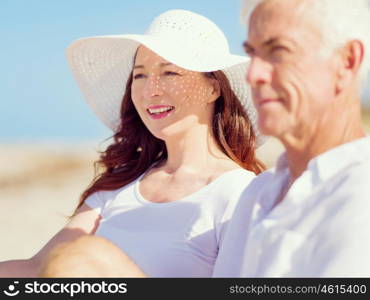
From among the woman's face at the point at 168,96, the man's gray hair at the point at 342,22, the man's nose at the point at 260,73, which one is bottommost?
the woman's face at the point at 168,96

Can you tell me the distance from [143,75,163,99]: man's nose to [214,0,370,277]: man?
1228mm

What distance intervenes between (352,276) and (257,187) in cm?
63

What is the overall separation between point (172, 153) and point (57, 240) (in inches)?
26.3

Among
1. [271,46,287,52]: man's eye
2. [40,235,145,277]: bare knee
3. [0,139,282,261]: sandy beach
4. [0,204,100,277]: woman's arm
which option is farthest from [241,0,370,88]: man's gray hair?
[0,139,282,261]: sandy beach

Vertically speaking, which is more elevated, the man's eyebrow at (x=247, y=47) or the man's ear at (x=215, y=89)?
the man's eyebrow at (x=247, y=47)

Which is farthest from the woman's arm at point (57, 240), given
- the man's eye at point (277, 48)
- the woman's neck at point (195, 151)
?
the man's eye at point (277, 48)

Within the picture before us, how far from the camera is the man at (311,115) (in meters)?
2.02

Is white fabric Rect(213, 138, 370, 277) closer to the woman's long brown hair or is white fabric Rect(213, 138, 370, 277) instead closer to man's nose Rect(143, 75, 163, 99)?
man's nose Rect(143, 75, 163, 99)

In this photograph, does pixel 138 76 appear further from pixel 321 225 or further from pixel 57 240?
pixel 321 225

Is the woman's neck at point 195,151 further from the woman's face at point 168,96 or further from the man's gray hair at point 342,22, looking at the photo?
the man's gray hair at point 342,22

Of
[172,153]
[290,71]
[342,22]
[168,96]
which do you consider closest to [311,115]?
[290,71]

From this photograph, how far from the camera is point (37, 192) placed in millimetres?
13266

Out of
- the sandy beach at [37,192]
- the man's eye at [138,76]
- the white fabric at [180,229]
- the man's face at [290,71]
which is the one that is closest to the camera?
the man's face at [290,71]

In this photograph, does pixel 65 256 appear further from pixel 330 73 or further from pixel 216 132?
pixel 216 132
